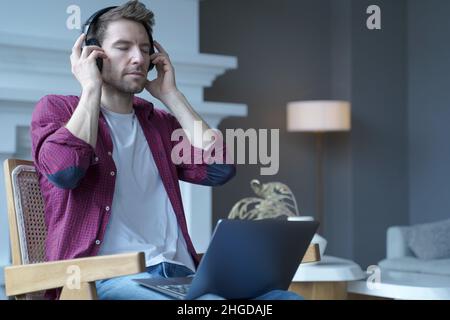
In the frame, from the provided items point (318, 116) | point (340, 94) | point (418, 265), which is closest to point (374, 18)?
point (340, 94)

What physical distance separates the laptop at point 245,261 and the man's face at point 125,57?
1.69ft

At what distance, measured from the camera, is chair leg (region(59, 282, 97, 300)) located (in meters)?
1.54

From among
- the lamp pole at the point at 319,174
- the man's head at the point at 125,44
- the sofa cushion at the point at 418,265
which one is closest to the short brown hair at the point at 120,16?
the man's head at the point at 125,44

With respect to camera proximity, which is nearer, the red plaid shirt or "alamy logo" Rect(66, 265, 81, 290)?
"alamy logo" Rect(66, 265, 81, 290)

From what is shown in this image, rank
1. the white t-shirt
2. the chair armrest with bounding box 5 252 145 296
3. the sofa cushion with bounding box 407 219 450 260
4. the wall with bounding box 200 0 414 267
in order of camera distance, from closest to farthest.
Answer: the chair armrest with bounding box 5 252 145 296 < the white t-shirt < the sofa cushion with bounding box 407 219 450 260 < the wall with bounding box 200 0 414 267

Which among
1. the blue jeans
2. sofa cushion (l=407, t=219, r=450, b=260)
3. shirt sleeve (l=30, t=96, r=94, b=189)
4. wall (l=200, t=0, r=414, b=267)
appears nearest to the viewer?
the blue jeans

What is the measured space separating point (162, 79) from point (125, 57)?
0.19 metres

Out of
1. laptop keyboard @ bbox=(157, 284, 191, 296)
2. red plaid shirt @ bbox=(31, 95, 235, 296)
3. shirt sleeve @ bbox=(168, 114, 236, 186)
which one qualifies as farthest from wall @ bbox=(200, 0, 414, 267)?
laptop keyboard @ bbox=(157, 284, 191, 296)

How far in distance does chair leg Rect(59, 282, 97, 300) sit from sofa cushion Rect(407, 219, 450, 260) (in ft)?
10.3

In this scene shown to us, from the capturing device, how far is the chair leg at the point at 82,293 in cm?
154

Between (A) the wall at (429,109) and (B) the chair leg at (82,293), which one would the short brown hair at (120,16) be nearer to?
(B) the chair leg at (82,293)

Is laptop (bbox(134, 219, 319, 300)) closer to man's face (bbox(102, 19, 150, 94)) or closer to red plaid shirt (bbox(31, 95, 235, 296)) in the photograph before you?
red plaid shirt (bbox(31, 95, 235, 296))
